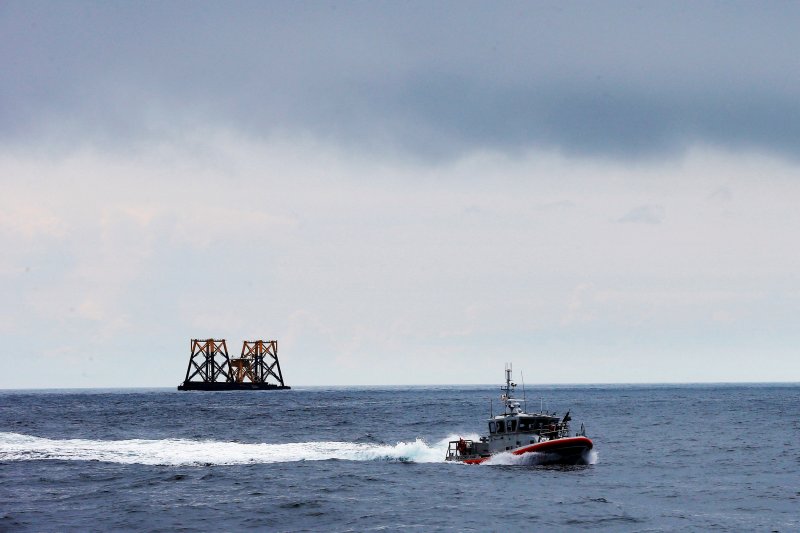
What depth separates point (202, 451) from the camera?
204ft

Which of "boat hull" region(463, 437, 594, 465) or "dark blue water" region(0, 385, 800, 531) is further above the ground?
"boat hull" region(463, 437, 594, 465)

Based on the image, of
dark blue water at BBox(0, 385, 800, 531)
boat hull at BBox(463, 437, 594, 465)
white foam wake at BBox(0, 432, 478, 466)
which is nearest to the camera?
dark blue water at BBox(0, 385, 800, 531)

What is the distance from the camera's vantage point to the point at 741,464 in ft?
175

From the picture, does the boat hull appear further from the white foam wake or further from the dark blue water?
the white foam wake

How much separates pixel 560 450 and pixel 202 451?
2692 cm

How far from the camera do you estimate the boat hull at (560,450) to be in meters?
50.2

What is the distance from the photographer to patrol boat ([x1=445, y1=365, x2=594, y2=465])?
50.3 metres

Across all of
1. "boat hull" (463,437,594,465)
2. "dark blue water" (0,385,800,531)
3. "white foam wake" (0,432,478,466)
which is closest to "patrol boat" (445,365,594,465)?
"boat hull" (463,437,594,465)

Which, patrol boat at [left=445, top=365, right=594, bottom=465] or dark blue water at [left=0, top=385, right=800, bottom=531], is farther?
patrol boat at [left=445, top=365, right=594, bottom=465]

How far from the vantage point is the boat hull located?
50.2m

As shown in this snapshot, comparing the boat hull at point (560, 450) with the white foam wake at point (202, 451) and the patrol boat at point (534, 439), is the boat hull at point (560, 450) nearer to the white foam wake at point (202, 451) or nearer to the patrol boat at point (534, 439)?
the patrol boat at point (534, 439)

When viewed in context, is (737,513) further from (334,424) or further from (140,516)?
(334,424)

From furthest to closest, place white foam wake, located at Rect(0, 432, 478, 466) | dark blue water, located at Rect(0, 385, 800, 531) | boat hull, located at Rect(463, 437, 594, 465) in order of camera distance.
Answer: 1. white foam wake, located at Rect(0, 432, 478, 466)
2. boat hull, located at Rect(463, 437, 594, 465)
3. dark blue water, located at Rect(0, 385, 800, 531)

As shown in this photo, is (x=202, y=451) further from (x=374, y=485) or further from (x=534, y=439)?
(x=534, y=439)
